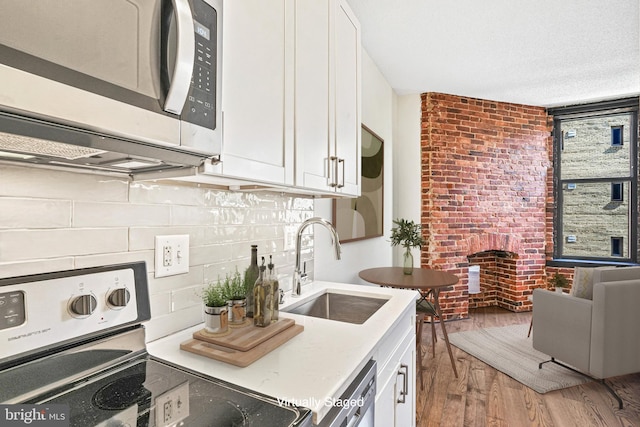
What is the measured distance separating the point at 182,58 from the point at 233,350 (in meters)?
0.74

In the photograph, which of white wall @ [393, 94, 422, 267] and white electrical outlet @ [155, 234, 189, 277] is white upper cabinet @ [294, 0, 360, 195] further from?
white wall @ [393, 94, 422, 267]

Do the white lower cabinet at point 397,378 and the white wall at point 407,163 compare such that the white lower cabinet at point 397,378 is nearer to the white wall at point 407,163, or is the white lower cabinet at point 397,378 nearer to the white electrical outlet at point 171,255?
the white electrical outlet at point 171,255

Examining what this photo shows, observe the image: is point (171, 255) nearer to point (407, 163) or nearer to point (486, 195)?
point (407, 163)

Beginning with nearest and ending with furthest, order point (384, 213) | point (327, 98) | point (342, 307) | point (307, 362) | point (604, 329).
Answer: point (307, 362)
point (327, 98)
point (342, 307)
point (604, 329)
point (384, 213)

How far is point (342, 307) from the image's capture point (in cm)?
176

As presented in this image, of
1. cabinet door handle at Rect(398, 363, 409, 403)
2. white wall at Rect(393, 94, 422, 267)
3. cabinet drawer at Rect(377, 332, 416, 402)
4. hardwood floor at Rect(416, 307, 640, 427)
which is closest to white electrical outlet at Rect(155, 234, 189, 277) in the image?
cabinet drawer at Rect(377, 332, 416, 402)

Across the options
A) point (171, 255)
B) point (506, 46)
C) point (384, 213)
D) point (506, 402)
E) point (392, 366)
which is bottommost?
point (506, 402)

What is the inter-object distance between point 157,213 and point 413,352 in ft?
4.74

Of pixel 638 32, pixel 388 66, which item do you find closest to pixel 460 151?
pixel 388 66

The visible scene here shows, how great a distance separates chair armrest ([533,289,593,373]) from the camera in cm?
246

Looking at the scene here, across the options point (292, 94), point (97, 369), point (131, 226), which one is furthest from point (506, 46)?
point (97, 369)

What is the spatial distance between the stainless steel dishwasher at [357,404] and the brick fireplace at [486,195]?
3259mm

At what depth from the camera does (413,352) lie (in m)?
1.82

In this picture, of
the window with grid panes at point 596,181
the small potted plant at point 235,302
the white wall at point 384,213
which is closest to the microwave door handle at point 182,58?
the small potted plant at point 235,302
